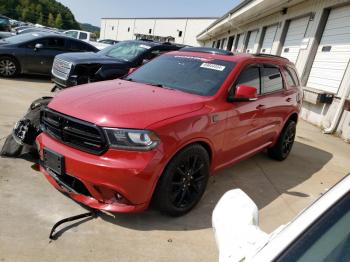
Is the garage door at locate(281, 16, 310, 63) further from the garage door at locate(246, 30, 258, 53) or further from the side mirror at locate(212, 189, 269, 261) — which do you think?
the side mirror at locate(212, 189, 269, 261)

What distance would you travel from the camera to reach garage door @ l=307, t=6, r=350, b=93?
8.88 metres

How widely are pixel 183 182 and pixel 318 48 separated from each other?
8.66 m

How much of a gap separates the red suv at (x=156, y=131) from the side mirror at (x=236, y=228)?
1.35 m

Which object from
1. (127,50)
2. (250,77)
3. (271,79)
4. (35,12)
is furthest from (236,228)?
(35,12)

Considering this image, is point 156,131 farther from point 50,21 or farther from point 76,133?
point 50,21

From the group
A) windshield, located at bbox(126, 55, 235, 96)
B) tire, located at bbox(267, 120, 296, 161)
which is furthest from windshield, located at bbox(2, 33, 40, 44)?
tire, located at bbox(267, 120, 296, 161)

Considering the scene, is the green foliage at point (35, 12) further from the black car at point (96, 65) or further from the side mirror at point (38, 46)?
the black car at point (96, 65)

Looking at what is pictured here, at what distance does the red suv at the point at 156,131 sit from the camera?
10.1 feet

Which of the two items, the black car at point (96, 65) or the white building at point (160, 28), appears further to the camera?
the white building at point (160, 28)

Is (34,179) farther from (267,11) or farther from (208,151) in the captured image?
(267,11)

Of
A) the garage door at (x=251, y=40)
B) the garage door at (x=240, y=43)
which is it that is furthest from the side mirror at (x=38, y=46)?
the garage door at (x=240, y=43)

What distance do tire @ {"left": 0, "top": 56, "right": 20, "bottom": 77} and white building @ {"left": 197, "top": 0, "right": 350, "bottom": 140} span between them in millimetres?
8561

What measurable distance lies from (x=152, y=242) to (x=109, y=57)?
20.6ft

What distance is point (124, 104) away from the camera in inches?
134
